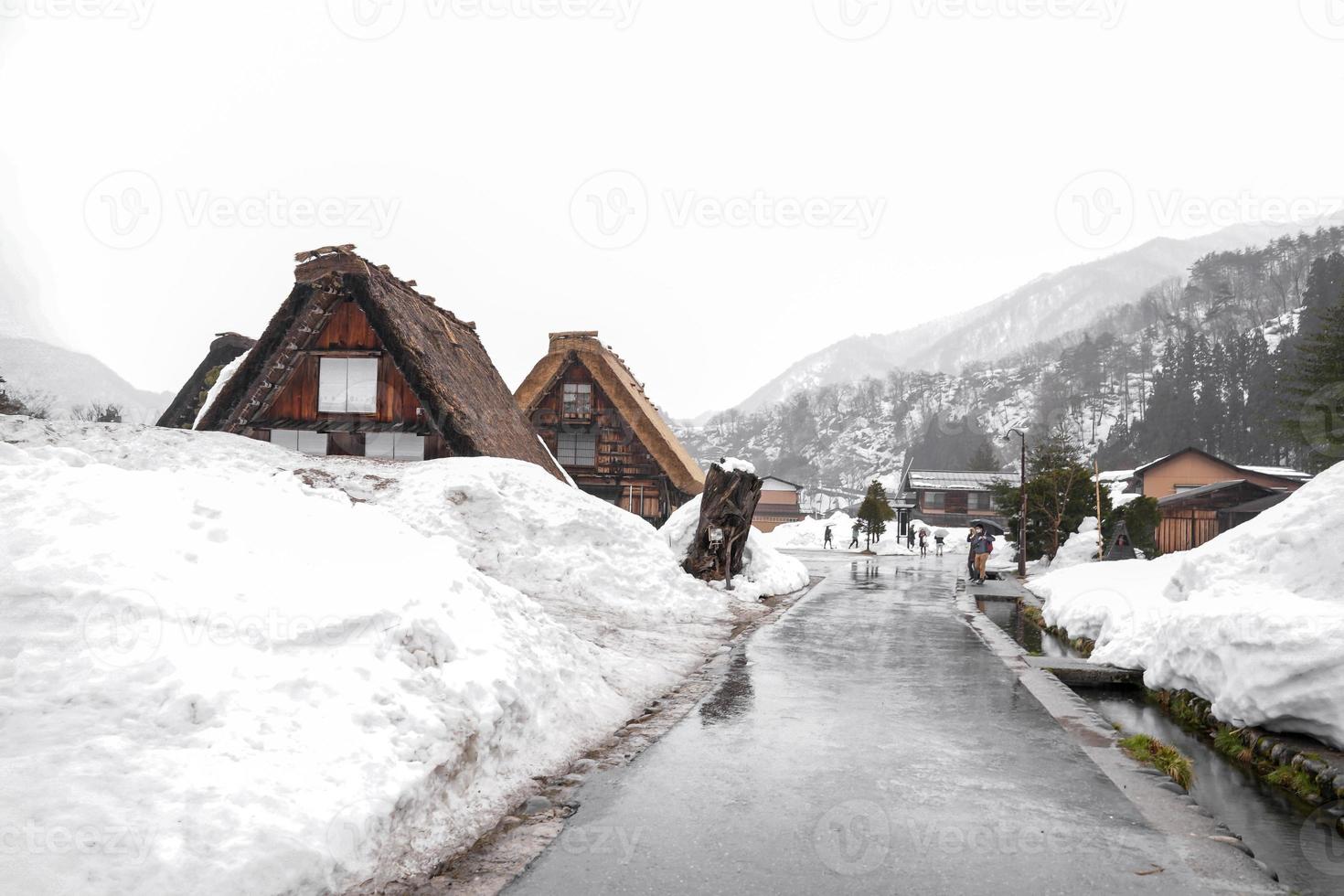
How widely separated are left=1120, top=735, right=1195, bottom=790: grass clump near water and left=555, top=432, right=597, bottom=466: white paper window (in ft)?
71.7

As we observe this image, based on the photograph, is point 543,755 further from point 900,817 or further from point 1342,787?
point 1342,787

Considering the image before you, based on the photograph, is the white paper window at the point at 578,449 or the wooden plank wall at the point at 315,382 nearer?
the wooden plank wall at the point at 315,382

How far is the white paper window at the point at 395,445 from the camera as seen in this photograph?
18.2m

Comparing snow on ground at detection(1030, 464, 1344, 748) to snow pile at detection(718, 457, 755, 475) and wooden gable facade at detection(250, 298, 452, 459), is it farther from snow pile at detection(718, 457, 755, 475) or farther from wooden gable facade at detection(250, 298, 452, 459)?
wooden gable facade at detection(250, 298, 452, 459)

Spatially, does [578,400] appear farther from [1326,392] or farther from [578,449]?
[1326,392]

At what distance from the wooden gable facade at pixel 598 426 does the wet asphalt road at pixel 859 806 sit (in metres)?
18.4

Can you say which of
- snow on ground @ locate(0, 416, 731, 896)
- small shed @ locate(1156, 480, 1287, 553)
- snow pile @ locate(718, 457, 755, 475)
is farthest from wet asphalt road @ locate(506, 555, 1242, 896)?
small shed @ locate(1156, 480, 1287, 553)

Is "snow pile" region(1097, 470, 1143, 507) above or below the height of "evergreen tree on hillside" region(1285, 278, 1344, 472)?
below

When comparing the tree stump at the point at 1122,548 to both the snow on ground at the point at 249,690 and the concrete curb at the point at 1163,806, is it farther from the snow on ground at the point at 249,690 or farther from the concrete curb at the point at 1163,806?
the snow on ground at the point at 249,690

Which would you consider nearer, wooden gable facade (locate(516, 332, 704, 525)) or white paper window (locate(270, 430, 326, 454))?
white paper window (locate(270, 430, 326, 454))

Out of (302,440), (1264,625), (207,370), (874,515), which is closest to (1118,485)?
(874,515)

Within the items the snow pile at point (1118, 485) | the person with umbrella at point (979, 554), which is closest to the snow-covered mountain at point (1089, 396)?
the snow pile at point (1118, 485)

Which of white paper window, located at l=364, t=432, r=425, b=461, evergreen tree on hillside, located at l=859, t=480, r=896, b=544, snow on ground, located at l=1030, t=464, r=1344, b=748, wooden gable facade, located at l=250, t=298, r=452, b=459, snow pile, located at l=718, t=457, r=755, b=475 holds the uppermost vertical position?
wooden gable facade, located at l=250, t=298, r=452, b=459

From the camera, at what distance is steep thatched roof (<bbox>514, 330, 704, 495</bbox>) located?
86.1 feet
